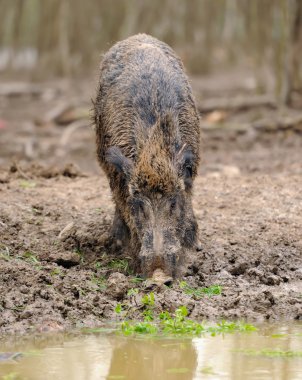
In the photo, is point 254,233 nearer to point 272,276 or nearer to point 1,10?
point 272,276

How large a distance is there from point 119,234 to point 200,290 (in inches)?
49.9

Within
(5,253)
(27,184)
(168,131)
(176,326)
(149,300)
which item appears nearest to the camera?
(176,326)

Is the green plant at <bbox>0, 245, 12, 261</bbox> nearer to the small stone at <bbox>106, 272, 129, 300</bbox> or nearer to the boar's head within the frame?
the small stone at <bbox>106, 272, 129, 300</bbox>

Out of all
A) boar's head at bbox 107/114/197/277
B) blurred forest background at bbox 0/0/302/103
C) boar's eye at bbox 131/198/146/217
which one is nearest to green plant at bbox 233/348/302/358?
boar's head at bbox 107/114/197/277

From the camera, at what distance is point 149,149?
7895 millimetres

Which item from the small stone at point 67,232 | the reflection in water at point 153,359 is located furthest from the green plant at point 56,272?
the reflection in water at point 153,359

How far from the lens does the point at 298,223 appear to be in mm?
9383

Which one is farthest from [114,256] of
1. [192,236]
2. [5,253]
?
[5,253]

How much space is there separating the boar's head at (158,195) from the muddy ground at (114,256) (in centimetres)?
25

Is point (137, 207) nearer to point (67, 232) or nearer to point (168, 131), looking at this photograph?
point (168, 131)

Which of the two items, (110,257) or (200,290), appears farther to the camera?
(110,257)

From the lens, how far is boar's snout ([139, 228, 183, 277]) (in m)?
7.59

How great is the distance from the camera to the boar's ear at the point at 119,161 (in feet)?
26.4

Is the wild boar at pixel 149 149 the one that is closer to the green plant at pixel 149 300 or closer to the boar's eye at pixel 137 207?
the boar's eye at pixel 137 207
